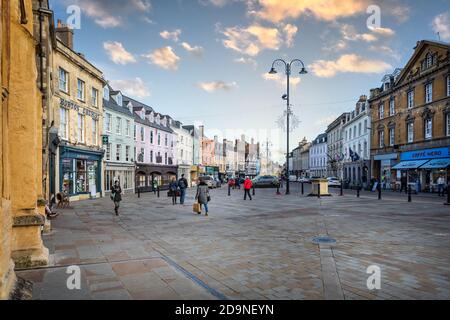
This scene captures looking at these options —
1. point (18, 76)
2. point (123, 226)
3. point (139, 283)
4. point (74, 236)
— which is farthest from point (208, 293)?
point (123, 226)

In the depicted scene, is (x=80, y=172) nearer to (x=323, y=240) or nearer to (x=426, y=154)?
(x=323, y=240)

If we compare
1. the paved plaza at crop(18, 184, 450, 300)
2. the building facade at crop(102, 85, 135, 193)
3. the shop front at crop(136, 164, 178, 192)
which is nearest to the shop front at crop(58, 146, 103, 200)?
the building facade at crop(102, 85, 135, 193)

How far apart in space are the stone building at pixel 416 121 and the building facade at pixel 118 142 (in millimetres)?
29643

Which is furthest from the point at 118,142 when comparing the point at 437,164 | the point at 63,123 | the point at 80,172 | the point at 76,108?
the point at 437,164

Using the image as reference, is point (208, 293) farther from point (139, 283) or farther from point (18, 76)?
point (18, 76)

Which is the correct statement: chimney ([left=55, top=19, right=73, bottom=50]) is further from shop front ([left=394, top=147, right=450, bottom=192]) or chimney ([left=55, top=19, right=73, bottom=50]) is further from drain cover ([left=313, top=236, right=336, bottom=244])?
shop front ([left=394, top=147, right=450, bottom=192])

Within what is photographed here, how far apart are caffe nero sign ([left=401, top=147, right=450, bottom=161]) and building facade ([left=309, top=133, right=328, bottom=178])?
36.0 meters

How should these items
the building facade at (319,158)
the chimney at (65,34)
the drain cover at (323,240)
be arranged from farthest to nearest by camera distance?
the building facade at (319,158) < the chimney at (65,34) < the drain cover at (323,240)

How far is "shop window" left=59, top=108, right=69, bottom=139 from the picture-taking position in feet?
68.0

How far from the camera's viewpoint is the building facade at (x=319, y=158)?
244 ft

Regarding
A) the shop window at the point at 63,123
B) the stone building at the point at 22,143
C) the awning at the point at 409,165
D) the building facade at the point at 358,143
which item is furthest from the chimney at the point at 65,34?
the building facade at the point at 358,143

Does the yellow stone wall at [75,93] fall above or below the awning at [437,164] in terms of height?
above

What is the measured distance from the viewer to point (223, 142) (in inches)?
3322

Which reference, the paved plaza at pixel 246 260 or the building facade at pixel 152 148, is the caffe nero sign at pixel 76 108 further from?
the paved plaza at pixel 246 260
